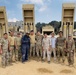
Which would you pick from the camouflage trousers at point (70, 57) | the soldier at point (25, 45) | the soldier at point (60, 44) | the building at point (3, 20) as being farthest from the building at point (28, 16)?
the camouflage trousers at point (70, 57)

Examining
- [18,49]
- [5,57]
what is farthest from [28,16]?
[5,57]

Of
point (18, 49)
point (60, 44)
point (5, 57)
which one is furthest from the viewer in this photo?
point (18, 49)

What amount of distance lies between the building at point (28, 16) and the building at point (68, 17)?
6.28 ft

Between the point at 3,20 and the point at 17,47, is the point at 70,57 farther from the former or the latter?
the point at 3,20

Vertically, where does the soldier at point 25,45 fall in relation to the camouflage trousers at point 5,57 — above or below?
above

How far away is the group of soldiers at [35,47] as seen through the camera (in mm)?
9705

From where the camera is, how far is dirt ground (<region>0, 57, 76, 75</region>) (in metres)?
8.52

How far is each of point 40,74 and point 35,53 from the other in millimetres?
2831

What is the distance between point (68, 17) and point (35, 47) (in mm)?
3518

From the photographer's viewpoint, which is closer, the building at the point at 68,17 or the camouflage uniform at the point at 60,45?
the camouflage uniform at the point at 60,45

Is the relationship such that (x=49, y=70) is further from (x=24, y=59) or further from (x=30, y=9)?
(x=30, y=9)

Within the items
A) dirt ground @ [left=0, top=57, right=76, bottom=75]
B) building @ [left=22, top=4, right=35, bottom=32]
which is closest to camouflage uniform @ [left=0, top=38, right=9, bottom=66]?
dirt ground @ [left=0, top=57, right=76, bottom=75]

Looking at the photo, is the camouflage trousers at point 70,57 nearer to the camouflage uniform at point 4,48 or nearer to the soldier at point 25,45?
the soldier at point 25,45

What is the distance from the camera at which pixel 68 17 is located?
1305cm
